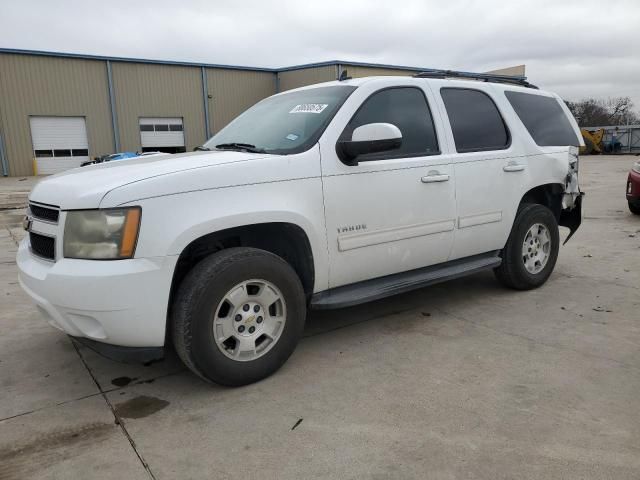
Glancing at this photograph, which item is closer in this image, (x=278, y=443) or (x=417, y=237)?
(x=278, y=443)

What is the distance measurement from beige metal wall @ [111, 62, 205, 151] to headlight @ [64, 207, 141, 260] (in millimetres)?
29331

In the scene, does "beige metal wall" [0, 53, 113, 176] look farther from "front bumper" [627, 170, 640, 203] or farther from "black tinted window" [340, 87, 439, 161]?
"black tinted window" [340, 87, 439, 161]

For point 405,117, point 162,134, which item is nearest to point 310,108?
point 405,117

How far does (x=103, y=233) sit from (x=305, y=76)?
102ft

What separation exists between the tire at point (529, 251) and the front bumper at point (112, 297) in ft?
10.6

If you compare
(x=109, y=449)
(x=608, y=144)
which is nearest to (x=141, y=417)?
(x=109, y=449)

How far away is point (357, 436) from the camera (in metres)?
2.63

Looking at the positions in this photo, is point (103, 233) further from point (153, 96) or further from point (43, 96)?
point (153, 96)

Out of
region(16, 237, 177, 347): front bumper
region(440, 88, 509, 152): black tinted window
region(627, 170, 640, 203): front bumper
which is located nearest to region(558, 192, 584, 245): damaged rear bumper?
region(440, 88, 509, 152): black tinted window

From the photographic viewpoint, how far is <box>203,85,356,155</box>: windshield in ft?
11.4

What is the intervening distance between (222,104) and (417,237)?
3106 centimetres

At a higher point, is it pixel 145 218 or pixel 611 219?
pixel 145 218

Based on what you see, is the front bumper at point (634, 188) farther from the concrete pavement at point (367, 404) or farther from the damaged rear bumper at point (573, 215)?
the concrete pavement at point (367, 404)

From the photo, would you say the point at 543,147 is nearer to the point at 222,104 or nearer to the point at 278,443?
the point at 278,443
